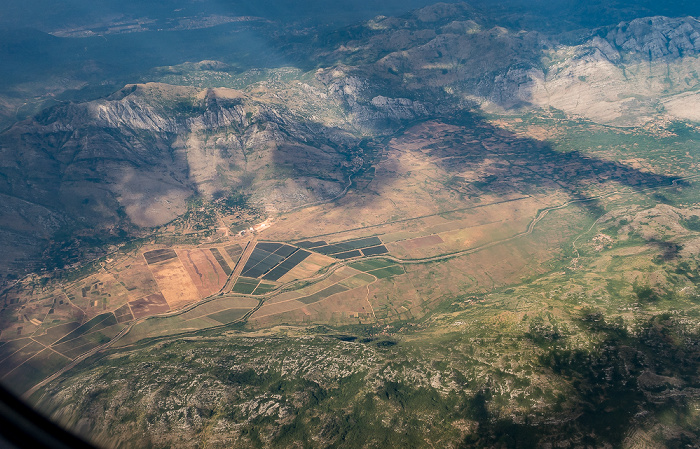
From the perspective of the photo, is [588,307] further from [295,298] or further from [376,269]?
[295,298]

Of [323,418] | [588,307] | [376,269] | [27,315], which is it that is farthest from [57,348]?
[588,307]

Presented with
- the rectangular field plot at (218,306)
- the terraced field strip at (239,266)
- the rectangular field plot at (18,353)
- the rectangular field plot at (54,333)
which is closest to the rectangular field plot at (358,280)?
the rectangular field plot at (218,306)

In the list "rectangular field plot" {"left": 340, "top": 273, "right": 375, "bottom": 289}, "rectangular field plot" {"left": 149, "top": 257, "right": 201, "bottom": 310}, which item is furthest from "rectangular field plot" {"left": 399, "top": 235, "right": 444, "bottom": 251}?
"rectangular field plot" {"left": 149, "top": 257, "right": 201, "bottom": 310}

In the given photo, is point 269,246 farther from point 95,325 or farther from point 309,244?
point 95,325

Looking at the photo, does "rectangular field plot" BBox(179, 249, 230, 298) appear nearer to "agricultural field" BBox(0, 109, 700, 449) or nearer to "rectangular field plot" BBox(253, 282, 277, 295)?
"agricultural field" BBox(0, 109, 700, 449)

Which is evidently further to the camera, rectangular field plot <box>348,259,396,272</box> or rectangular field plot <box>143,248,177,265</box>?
rectangular field plot <box>143,248,177,265</box>

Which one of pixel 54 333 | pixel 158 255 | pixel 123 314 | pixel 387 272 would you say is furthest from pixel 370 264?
pixel 54 333

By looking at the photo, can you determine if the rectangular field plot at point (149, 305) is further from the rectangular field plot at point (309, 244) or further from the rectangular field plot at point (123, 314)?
the rectangular field plot at point (309, 244)
